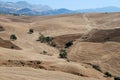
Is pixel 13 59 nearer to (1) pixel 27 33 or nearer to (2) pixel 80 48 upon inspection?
(2) pixel 80 48

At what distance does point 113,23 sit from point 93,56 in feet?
218

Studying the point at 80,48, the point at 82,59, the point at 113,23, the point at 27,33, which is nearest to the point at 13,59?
the point at 82,59

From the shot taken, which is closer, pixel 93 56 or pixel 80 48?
pixel 93 56

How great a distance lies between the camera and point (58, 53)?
257ft

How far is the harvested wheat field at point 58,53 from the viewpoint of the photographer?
132 ft

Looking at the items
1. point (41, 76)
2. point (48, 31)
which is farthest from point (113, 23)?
point (41, 76)

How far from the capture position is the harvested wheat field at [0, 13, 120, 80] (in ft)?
132

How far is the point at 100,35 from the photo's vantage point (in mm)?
101062

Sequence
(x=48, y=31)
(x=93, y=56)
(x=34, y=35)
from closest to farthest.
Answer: (x=93, y=56)
(x=34, y=35)
(x=48, y=31)

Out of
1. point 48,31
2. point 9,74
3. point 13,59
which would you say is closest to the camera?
point 9,74

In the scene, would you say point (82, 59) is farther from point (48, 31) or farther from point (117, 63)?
point (48, 31)

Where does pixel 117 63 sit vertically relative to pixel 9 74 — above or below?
below

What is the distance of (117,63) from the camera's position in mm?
65875

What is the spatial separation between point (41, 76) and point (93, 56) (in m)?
37.3
